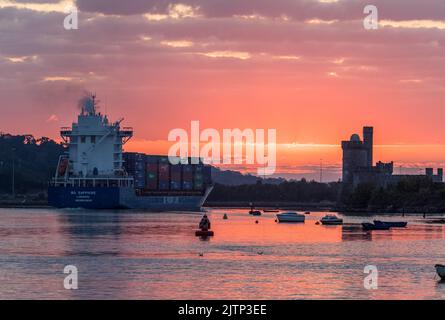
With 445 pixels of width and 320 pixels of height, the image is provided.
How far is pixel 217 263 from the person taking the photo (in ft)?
261

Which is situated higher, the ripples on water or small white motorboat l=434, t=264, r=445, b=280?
small white motorboat l=434, t=264, r=445, b=280

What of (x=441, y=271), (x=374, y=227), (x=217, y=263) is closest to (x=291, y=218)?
(x=374, y=227)

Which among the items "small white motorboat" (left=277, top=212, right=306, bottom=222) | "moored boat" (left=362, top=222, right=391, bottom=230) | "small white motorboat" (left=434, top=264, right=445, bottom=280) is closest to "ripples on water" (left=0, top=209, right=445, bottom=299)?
"small white motorboat" (left=434, top=264, right=445, bottom=280)

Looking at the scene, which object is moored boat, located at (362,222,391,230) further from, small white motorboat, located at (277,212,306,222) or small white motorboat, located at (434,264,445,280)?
small white motorboat, located at (434,264,445,280)

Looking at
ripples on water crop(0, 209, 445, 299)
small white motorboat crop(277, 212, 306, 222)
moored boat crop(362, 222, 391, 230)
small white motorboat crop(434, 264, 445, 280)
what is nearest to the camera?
ripples on water crop(0, 209, 445, 299)

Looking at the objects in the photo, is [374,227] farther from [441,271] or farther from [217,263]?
[441,271]

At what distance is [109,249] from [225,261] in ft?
51.0

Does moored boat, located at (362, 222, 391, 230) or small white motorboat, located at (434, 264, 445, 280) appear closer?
small white motorboat, located at (434, 264, 445, 280)

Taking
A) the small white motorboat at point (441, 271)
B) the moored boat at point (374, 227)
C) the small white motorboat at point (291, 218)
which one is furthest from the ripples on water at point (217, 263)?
the small white motorboat at point (291, 218)

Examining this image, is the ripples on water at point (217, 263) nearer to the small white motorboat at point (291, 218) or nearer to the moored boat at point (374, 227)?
the moored boat at point (374, 227)

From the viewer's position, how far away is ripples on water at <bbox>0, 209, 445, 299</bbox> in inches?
2427
